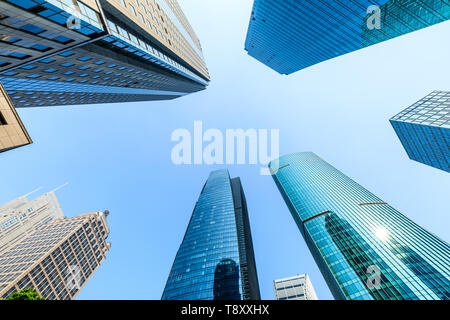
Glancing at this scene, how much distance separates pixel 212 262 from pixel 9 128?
8138cm

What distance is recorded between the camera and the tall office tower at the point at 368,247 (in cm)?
5328

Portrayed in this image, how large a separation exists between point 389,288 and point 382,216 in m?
36.0

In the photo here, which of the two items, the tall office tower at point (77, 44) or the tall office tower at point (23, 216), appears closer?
the tall office tower at point (77, 44)

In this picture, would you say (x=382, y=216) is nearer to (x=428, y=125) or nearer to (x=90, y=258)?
(x=428, y=125)

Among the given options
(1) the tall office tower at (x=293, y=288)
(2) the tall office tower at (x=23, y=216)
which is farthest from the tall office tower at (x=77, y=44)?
(1) the tall office tower at (x=293, y=288)

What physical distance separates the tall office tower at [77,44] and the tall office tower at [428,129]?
280 ft

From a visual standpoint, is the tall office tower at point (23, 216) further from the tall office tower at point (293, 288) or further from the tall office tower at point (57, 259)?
the tall office tower at point (293, 288)

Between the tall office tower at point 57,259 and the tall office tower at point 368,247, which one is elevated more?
the tall office tower at point 368,247

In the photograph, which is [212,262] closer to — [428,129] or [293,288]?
[293,288]

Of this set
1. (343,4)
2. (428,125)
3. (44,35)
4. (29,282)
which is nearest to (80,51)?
(44,35)

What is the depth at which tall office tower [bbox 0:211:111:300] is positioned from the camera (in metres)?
69.6

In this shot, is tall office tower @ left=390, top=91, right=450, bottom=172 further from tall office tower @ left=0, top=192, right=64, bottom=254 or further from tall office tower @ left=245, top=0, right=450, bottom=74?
tall office tower @ left=0, top=192, right=64, bottom=254

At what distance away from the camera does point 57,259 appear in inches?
3164

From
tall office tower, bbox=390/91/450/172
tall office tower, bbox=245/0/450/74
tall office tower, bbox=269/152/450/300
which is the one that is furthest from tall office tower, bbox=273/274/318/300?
tall office tower, bbox=245/0/450/74
